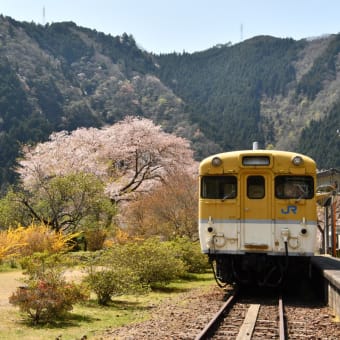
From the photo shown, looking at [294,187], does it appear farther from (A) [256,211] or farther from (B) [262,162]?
(A) [256,211]

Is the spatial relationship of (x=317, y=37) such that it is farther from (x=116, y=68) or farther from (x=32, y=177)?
(x=32, y=177)

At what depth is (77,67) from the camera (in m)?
135

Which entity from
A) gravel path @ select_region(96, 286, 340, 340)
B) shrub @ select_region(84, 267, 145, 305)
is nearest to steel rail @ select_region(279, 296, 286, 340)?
gravel path @ select_region(96, 286, 340, 340)

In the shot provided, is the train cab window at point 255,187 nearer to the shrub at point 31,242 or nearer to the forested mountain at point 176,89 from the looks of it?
the shrub at point 31,242

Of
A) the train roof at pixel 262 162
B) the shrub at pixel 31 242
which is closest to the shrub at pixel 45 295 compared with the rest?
the train roof at pixel 262 162

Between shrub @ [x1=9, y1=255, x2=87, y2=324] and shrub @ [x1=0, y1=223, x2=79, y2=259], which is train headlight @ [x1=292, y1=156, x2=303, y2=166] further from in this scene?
shrub @ [x1=0, y1=223, x2=79, y2=259]

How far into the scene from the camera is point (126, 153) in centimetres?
4016

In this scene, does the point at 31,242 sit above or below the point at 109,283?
above

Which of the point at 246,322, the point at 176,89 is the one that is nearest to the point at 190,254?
the point at 246,322

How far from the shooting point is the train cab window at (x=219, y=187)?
13680 millimetres

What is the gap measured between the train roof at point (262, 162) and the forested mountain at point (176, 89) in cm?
5811

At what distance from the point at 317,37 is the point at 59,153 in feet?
581

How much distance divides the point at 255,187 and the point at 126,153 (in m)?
27.1

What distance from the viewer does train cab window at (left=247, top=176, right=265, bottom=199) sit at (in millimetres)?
13555
